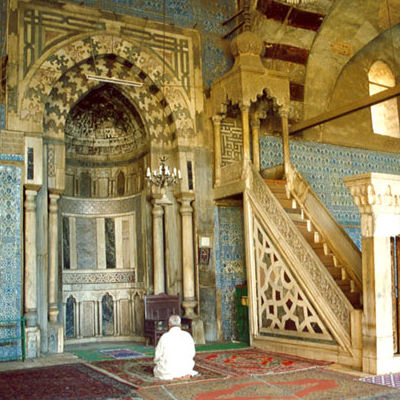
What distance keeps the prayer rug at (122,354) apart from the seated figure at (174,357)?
162 cm

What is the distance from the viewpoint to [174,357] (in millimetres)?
6094

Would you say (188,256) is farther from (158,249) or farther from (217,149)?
(217,149)

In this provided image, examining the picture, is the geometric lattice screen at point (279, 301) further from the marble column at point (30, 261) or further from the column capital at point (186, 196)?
the marble column at point (30, 261)

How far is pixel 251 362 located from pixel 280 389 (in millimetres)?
1504

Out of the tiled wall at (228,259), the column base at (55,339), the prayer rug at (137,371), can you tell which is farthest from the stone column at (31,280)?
the tiled wall at (228,259)

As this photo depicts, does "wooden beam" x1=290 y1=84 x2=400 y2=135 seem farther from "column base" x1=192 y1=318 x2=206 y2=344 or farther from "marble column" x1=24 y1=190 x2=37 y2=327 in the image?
"marble column" x1=24 y1=190 x2=37 y2=327

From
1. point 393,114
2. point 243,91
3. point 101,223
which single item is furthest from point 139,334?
point 393,114

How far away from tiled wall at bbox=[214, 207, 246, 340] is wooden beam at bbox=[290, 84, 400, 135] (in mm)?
1940

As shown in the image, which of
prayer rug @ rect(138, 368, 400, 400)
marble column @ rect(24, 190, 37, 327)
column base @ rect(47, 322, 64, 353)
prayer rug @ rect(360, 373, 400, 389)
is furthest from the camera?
column base @ rect(47, 322, 64, 353)

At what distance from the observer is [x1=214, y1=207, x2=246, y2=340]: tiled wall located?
9531 mm

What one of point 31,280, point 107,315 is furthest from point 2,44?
point 107,315

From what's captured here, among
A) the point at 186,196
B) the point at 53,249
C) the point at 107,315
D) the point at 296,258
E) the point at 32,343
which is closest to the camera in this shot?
the point at 296,258

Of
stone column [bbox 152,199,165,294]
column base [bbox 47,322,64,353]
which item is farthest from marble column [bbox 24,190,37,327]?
stone column [bbox 152,199,165,294]

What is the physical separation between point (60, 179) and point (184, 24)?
11.7 ft
